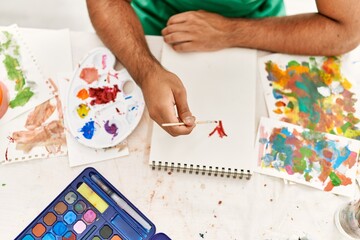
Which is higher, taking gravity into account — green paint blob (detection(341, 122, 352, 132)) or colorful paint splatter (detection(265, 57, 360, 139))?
colorful paint splatter (detection(265, 57, 360, 139))

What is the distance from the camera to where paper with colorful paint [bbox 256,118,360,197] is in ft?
2.99

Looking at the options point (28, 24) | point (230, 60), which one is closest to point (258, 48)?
point (230, 60)

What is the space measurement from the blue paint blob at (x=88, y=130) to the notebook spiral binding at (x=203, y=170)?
0.50ft

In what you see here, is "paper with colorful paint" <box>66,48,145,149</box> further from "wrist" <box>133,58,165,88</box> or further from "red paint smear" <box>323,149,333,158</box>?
"red paint smear" <box>323,149,333,158</box>

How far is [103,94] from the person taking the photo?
952mm

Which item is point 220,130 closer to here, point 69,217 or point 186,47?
point 186,47

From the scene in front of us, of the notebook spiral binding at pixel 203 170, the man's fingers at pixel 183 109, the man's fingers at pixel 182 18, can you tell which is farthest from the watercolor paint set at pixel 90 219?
the man's fingers at pixel 182 18

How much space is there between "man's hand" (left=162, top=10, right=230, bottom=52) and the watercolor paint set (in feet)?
1.22

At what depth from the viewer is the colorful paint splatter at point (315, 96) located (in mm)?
956

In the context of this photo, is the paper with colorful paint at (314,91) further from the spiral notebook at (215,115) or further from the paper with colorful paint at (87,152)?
the paper with colorful paint at (87,152)

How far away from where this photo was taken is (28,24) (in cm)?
167

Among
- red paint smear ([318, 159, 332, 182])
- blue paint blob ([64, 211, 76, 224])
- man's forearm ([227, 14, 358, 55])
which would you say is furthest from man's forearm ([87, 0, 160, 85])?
red paint smear ([318, 159, 332, 182])

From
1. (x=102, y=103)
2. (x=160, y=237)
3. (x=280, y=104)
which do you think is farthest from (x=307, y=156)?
(x=102, y=103)

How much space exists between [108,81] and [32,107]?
0.18 m
